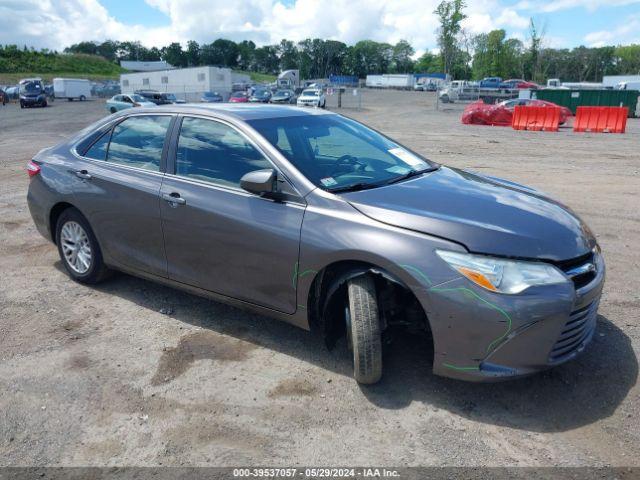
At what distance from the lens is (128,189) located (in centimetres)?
441

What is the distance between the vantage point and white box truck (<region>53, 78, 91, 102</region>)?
57688 millimetres

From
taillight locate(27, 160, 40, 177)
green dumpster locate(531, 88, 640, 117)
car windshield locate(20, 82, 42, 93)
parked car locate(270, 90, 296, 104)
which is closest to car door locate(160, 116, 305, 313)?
taillight locate(27, 160, 40, 177)

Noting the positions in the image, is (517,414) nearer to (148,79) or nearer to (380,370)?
(380,370)

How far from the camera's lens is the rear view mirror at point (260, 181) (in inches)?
139

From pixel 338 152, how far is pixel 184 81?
6749cm

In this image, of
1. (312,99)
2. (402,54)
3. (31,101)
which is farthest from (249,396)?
(402,54)

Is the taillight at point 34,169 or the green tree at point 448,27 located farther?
the green tree at point 448,27

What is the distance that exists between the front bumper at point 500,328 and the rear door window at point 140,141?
8.38ft

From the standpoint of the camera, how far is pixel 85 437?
303 centimetres

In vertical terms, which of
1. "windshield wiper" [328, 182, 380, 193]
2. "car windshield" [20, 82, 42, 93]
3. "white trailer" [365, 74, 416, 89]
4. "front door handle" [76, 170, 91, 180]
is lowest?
"white trailer" [365, 74, 416, 89]

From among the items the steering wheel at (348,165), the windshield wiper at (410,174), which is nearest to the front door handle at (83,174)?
the steering wheel at (348,165)

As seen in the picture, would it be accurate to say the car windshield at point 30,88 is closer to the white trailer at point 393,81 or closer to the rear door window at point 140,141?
the rear door window at point 140,141

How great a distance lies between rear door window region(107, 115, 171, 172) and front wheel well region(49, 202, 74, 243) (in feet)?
2.26

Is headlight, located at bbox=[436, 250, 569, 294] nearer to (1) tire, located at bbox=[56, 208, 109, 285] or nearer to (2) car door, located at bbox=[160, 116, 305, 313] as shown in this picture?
(2) car door, located at bbox=[160, 116, 305, 313]
